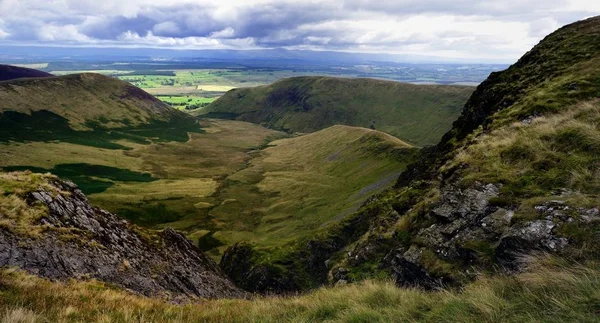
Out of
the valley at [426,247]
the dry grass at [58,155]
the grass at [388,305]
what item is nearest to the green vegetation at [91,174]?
the dry grass at [58,155]

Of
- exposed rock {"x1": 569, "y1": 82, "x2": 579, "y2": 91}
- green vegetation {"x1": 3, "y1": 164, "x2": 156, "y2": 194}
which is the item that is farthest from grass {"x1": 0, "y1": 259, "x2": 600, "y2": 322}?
green vegetation {"x1": 3, "y1": 164, "x2": 156, "y2": 194}

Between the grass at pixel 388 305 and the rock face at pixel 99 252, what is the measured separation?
23.2 feet

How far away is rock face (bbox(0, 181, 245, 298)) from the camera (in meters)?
19.2

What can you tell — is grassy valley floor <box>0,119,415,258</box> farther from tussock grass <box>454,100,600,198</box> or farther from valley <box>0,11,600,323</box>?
tussock grass <box>454,100,600,198</box>

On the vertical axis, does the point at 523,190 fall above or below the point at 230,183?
above

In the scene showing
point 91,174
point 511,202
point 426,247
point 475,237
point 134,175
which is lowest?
point 134,175

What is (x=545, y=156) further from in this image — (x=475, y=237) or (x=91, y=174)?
(x=91, y=174)

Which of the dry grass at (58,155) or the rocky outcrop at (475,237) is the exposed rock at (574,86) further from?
the dry grass at (58,155)

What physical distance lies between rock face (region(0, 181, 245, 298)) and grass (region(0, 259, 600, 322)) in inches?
279

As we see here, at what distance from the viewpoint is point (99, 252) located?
77.0ft

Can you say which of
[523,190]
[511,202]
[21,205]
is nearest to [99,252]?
[21,205]

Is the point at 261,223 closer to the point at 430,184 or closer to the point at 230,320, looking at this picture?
the point at 430,184

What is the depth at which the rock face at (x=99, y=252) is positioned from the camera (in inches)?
756

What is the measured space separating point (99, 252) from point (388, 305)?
21149 mm
